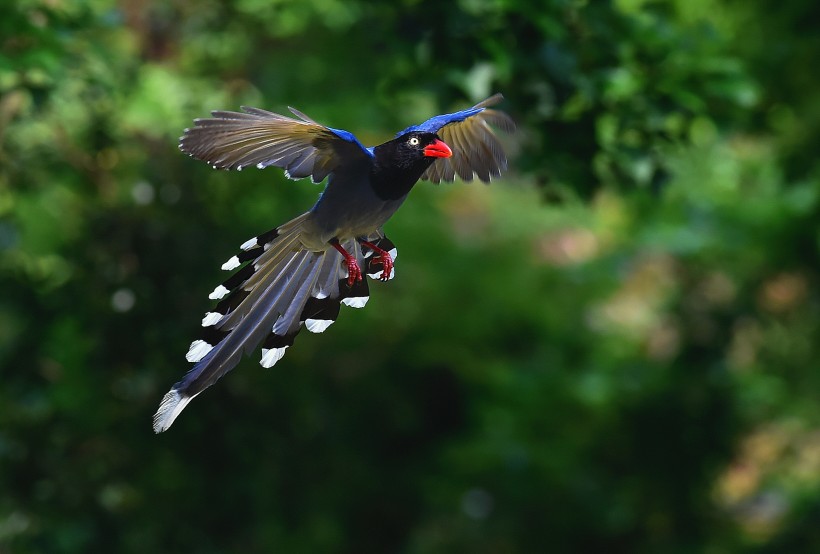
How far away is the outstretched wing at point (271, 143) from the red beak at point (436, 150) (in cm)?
12

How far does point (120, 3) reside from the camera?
7703 millimetres

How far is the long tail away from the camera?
185cm

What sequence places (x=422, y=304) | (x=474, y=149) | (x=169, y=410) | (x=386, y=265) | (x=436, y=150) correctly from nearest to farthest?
(x=169, y=410) → (x=436, y=150) → (x=386, y=265) → (x=474, y=149) → (x=422, y=304)

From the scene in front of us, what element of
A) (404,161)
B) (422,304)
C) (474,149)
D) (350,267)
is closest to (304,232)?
(350,267)

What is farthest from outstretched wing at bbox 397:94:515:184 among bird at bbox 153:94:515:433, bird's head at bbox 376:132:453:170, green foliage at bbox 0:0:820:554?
green foliage at bbox 0:0:820:554

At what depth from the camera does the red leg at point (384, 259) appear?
1943 millimetres

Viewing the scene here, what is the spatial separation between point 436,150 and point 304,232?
292 mm

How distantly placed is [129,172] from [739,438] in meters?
4.18

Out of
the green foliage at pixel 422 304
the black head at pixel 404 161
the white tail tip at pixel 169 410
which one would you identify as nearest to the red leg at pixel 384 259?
the black head at pixel 404 161

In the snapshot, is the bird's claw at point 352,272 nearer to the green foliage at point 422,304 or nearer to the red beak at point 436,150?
the red beak at point 436,150

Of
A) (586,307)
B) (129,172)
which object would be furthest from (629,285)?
(129,172)

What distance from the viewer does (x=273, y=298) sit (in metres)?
1.97


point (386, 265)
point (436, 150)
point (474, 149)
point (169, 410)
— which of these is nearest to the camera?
point (169, 410)

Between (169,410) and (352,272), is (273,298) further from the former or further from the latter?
(169,410)
